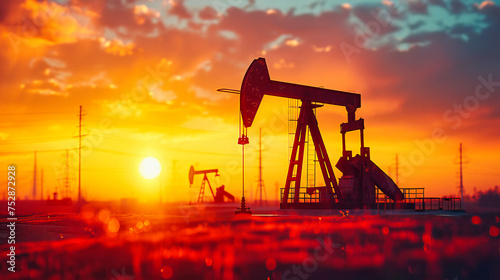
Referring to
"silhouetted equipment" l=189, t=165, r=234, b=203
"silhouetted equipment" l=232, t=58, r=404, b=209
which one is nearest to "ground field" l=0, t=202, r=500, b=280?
"silhouetted equipment" l=232, t=58, r=404, b=209

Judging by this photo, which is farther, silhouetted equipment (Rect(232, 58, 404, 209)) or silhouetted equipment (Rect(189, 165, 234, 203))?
silhouetted equipment (Rect(189, 165, 234, 203))

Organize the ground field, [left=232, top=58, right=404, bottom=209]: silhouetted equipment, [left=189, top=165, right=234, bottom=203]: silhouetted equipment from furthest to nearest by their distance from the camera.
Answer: [left=189, top=165, right=234, bottom=203]: silhouetted equipment → [left=232, top=58, right=404, bottom=209]: silhouetted equipment → the ground field

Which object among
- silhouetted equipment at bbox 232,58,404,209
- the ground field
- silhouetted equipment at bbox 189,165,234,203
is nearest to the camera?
the ground field

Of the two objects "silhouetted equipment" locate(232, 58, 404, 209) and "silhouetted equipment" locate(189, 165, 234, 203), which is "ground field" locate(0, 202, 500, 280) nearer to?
"silhouetted equipment" locate(232, 58, 404, 209)

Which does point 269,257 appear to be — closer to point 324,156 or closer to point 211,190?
point 324,156

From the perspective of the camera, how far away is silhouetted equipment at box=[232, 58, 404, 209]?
29031 millimetres

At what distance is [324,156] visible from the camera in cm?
3166

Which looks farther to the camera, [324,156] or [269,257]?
[324,156]

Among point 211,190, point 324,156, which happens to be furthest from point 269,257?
point 211,190

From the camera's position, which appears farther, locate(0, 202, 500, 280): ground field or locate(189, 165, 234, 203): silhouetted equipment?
locate(189, 165, 234, 203): silhouetted equipment

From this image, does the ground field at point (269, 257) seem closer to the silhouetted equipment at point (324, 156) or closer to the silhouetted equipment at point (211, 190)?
the silhouetted equipment at point (324, 156)

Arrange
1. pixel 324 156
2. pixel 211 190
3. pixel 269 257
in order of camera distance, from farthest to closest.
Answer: pixel 211 190, pixel 324 156, pixel 269 257

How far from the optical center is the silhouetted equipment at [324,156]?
1143 inches

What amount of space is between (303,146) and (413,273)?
22202mm
